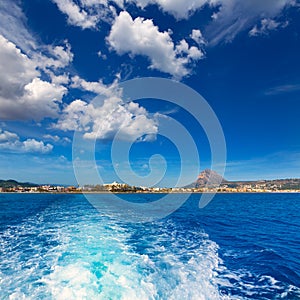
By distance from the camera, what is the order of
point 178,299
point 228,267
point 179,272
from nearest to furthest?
point 178,299
point 179,272
point 228,267

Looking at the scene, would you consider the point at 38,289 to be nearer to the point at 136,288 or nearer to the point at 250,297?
the point at 136,288

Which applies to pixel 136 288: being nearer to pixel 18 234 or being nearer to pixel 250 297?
pixel 250 297

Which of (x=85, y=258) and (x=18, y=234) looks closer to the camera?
(x=85, y=258)

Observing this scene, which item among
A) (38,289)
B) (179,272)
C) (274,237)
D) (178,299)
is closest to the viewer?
(178,299)

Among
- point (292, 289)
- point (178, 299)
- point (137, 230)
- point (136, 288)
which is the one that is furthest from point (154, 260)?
point (137, 230)

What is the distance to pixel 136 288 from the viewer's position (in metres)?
8.34

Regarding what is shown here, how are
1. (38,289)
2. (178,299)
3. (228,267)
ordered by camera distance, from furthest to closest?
(228,267) → (38,289) → (178,299)

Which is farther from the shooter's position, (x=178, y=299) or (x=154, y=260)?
(x=154, y=260)

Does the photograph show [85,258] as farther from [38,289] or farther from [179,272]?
[179,272]

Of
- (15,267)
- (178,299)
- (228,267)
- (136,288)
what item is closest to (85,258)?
(15,267)

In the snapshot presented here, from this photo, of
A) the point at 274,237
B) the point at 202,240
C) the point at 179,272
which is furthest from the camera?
the point at 274,237

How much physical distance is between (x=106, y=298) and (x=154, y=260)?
14.7ft

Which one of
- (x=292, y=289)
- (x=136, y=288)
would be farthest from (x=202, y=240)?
(x=136, y=288)

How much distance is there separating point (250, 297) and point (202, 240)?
29.8ft
